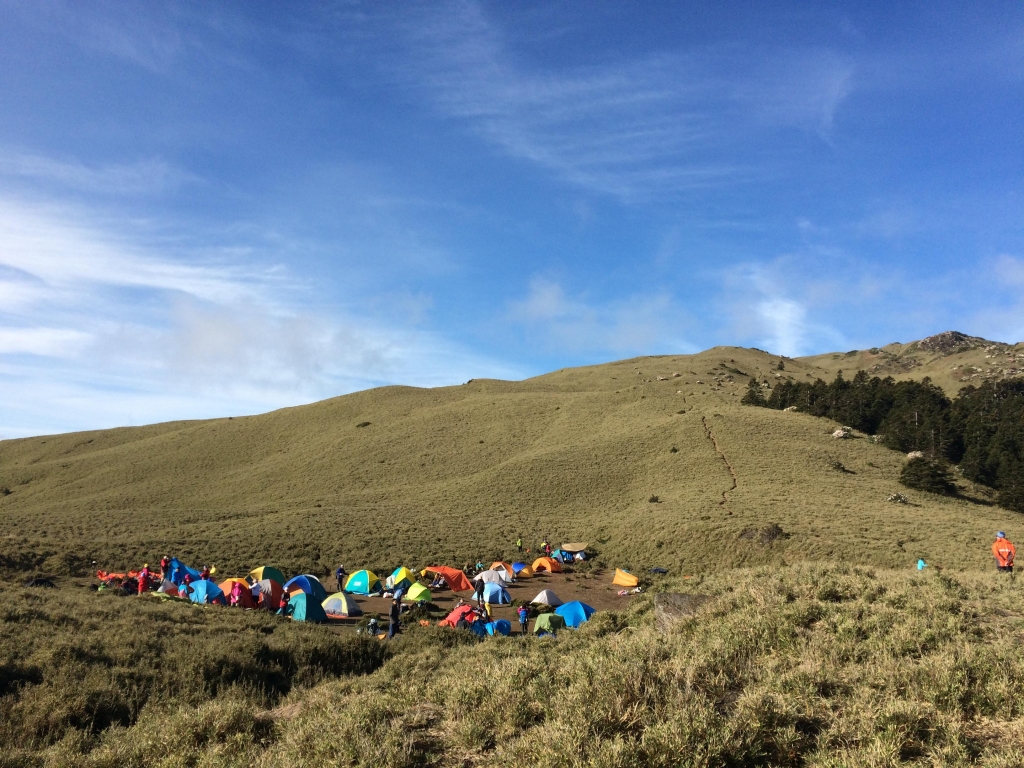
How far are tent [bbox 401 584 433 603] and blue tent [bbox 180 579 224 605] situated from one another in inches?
273

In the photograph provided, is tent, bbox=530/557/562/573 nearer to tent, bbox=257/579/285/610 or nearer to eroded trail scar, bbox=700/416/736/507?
eroded trail scar, bbox=700/416/736/507

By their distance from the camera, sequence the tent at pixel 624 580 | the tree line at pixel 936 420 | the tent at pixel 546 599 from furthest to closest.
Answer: the tree line at pixel 936 420 < the tent at pixel 624 580 < the tent at pixel 546 599

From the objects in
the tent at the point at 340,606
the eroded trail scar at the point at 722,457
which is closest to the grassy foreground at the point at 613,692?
the tent at the point at 340,606

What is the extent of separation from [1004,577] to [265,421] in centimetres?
7853

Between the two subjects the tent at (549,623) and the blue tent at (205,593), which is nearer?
the tent at (549,623)

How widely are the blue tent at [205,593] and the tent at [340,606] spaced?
144 inches

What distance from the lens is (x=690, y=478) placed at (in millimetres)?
47781

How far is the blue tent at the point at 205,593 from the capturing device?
66.9 ft

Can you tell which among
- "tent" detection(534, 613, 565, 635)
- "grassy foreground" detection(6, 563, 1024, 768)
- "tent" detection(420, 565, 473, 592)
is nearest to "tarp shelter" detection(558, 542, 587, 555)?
"tent" detection(420, 565, 473, 592)

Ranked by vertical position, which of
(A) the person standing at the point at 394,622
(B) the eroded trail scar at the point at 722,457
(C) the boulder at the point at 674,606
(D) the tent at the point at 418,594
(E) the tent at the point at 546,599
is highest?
(B) the eroded trail scar at the point at 722,457

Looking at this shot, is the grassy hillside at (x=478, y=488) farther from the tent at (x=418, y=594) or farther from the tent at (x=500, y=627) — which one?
the tent at (x=500, y=627)

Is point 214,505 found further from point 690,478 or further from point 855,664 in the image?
point 855,664

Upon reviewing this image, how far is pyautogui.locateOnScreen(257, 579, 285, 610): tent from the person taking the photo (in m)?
20.5

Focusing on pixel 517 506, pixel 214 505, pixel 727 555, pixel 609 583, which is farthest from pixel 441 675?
pixel 214 505
